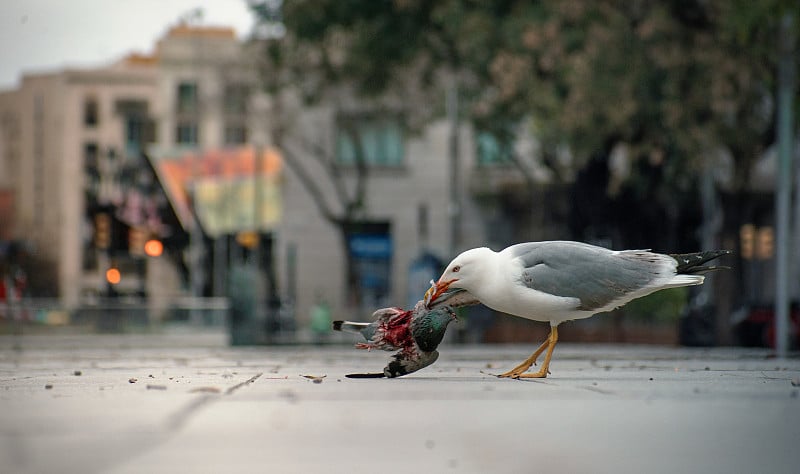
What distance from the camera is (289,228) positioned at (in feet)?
130

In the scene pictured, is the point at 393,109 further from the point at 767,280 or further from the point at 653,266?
the point at 653,266

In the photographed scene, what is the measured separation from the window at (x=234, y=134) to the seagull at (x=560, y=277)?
207 feet

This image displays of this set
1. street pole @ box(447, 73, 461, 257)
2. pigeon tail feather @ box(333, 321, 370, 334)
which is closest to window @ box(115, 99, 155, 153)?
street pole @ box(447, 73, 461, 257)

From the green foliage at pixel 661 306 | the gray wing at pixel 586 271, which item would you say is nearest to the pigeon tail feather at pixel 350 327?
the gray wing at pixel 586 271

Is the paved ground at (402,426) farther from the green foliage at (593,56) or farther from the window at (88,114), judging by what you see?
the window at (88,114)

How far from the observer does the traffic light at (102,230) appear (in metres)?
33.1

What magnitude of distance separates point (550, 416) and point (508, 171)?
3528 centimetres

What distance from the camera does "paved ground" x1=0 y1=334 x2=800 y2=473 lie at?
3703 millimetres

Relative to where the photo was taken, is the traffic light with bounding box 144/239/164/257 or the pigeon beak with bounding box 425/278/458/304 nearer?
the pigeon beak with bounding box 425/278/458/304

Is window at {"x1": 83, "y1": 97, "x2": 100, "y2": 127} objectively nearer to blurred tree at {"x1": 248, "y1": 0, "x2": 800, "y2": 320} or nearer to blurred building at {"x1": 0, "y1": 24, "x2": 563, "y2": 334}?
blurred building at {"x1": 0, "y1": 24, "x2": 563, "y2": 334}

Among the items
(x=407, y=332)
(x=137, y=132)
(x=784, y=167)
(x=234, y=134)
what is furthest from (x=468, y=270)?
(x=137, y=132)

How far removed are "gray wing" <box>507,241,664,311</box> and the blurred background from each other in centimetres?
1083

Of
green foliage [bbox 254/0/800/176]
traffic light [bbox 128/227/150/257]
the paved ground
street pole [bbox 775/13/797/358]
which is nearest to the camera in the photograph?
the paved ground

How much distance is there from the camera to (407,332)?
6.73 metres
